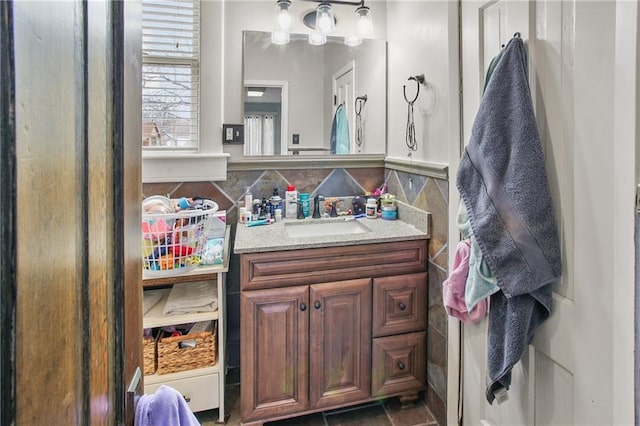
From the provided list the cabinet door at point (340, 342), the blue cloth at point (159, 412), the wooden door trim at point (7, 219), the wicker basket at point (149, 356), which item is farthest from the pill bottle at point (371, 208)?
the wooden door trim at point (7, 219)

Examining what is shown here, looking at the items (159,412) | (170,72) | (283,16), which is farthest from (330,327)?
(283,16)

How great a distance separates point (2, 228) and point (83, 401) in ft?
0.79

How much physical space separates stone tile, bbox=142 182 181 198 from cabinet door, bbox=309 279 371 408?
3.24 feet

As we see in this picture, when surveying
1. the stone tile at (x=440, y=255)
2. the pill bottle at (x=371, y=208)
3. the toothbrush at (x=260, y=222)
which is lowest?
the stone tile at (x=440, y=255)

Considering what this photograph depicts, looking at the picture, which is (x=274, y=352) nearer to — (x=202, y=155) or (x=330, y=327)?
(x=330, y=327)

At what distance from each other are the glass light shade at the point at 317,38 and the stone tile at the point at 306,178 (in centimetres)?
75

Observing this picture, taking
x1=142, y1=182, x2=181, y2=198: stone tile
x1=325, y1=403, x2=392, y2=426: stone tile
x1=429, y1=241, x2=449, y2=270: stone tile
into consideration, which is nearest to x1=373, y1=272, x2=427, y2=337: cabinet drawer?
x1=429, y1=241, x2=449, y2=270: stone tile

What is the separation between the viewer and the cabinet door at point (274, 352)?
1.76m

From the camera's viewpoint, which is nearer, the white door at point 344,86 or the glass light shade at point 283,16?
the glass light shade at point 283,16

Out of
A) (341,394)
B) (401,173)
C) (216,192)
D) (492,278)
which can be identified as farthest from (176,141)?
(492,278)

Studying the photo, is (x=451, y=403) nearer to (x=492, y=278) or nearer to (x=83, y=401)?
(x=492, y=278)

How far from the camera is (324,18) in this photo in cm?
226

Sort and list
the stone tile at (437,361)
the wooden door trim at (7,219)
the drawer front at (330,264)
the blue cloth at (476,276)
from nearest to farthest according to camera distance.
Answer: the wooden door trim at (7,219)
the blue cloth at (476,276)
the drawer front at (330,264)
the stone tile at (437,361)

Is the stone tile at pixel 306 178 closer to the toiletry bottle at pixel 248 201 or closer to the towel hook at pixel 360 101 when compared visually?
the toiletry bottle at pixel 248 201
